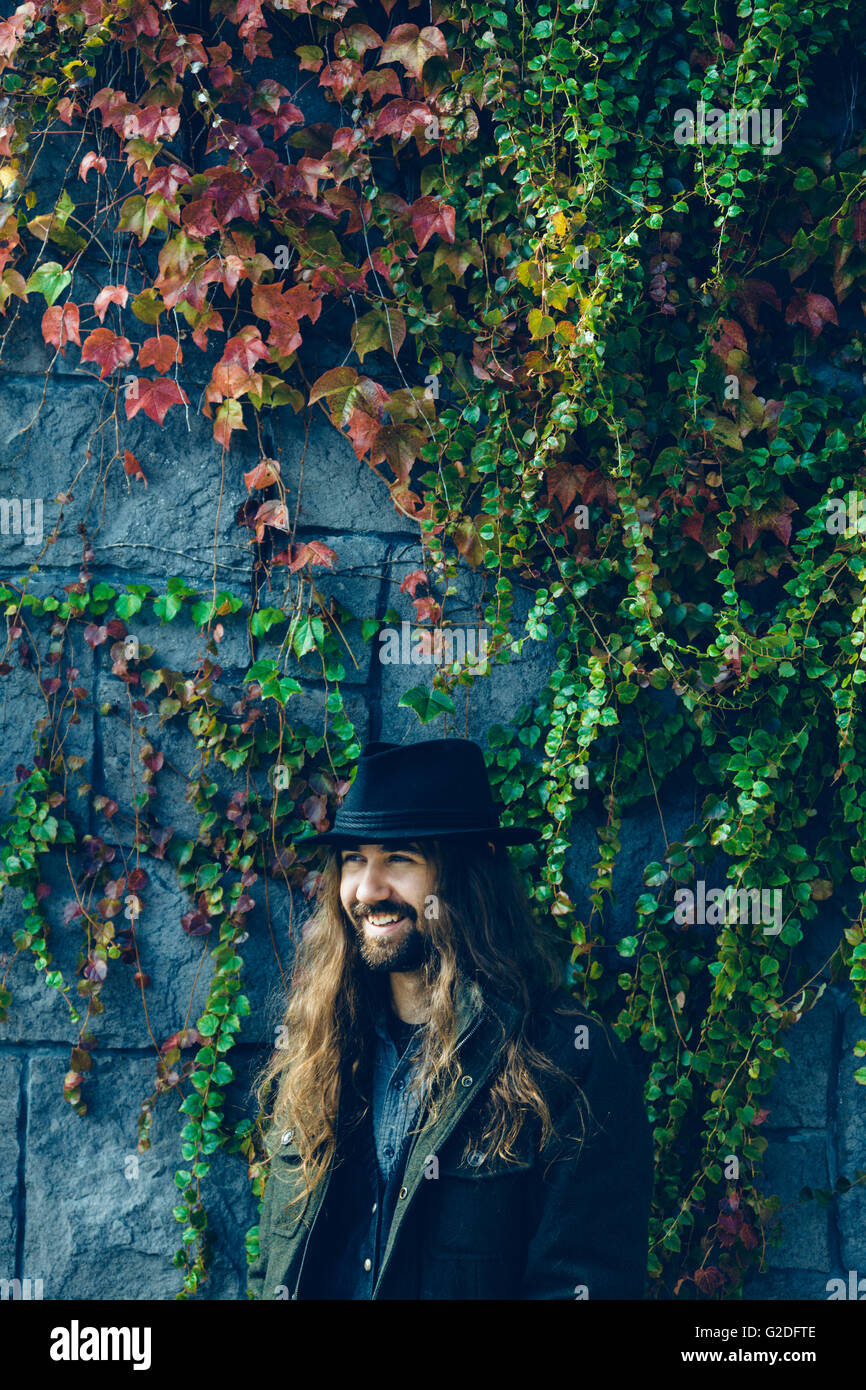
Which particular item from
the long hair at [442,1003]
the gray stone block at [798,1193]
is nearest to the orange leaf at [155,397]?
the long hair at [442,1003]

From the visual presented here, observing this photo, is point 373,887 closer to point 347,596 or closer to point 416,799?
point 416,799

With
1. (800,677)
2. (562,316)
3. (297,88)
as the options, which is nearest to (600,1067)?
(800,677)

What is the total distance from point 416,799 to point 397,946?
28cm

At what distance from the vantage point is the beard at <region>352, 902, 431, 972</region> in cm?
206

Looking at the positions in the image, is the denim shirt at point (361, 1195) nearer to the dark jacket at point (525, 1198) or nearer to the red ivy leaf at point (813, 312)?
the dark jacket at point (525, 1198)

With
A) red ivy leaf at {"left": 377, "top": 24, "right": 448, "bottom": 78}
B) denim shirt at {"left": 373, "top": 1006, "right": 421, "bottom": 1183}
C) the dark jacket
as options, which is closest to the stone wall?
red ivy leaf at {"left": 377, "top": 24, "right": 448, "bottom": 78}

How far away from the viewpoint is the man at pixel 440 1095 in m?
1.99

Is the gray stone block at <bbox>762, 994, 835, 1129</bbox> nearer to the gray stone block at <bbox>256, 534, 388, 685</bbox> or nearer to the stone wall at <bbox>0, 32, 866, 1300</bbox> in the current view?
the stone wall at <bbox>0, 32, 866, 1300</bbox>

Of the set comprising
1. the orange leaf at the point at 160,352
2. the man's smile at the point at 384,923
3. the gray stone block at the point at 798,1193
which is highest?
the orange leaf at the point at 160,352

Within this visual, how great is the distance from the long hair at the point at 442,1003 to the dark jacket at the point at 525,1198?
3cm

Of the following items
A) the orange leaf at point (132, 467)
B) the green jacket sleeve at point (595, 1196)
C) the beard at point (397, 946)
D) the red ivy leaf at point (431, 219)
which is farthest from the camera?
the orange leaf at point (132, 467)

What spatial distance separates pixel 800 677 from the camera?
248 centimetres

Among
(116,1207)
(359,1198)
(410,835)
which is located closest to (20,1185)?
(116,1207)

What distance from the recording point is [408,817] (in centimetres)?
206
